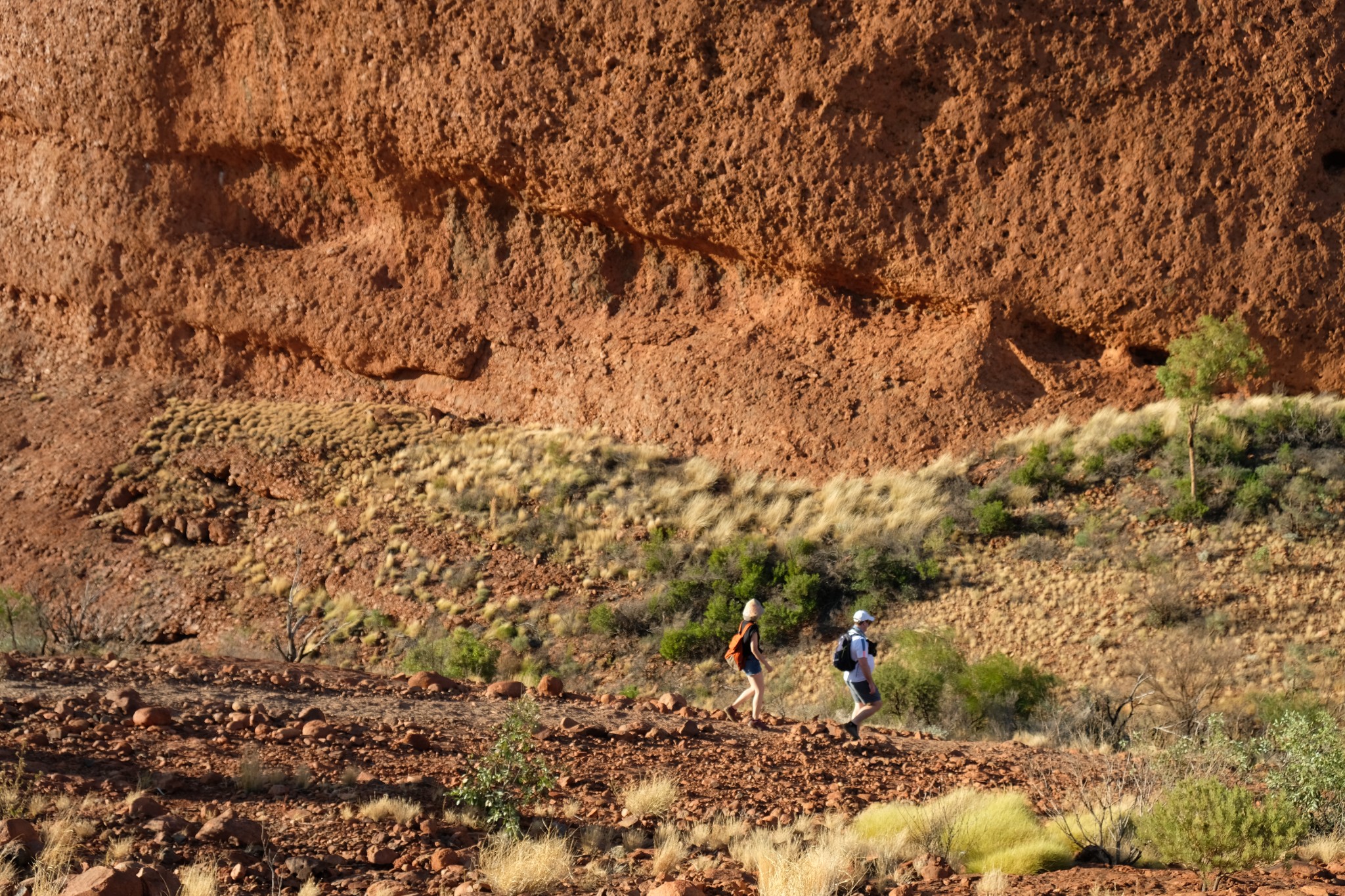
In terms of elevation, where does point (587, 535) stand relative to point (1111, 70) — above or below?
below

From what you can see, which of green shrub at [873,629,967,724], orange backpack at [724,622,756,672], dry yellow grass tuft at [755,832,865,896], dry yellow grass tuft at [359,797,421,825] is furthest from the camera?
green shrub at [873,629,967,724]

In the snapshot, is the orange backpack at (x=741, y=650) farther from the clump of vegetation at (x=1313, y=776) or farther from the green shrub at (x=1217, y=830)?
the green shrub at (x=1217, y=830)

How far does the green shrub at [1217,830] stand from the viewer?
225 inches

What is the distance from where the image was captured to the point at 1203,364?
15.8m

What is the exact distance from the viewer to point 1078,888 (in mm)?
5512

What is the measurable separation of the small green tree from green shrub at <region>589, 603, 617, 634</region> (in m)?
7.71

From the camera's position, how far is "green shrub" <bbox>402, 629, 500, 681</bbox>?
1427cm

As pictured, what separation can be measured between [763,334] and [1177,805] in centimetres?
1366

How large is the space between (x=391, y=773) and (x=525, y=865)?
6.63ft

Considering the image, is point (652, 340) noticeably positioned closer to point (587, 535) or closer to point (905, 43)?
point (587, 535)

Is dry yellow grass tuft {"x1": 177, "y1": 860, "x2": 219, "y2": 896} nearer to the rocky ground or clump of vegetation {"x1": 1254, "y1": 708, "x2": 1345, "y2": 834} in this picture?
the rocky ground

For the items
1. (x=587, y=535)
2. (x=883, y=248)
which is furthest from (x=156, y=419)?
(x=883, y=248)

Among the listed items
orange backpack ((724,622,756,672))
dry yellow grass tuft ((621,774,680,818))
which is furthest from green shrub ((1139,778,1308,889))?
orange backpack ((724,622,756,672))

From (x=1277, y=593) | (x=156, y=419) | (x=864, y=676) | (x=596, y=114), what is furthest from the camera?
(x=156, y=419)
